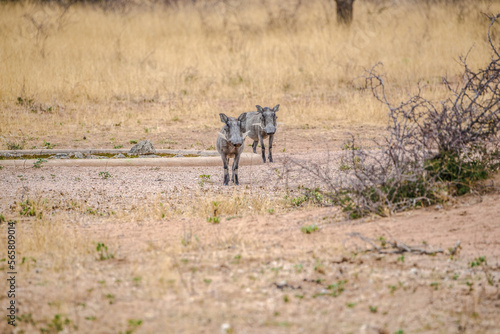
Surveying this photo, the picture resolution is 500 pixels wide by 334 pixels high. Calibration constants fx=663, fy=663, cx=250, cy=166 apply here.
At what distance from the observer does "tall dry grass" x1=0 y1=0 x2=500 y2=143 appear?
45.9 feet

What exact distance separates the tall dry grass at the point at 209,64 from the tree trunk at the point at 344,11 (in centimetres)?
30

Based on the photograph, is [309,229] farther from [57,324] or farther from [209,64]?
[209,64]

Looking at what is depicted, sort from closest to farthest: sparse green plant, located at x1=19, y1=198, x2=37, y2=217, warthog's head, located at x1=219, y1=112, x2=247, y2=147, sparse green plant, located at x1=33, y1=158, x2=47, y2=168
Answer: sparse green plant, located at x1=19, y1=198, x2=37, y2=217 → warthog's head, located at x1=219, y1=112, x2=247, y2=147 → sparse green plant, located at x1=33, y1=158, x2=47, y2=168

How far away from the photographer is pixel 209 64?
1681cm

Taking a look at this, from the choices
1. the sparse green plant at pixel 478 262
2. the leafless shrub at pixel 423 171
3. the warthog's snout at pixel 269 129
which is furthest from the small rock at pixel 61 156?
the sparse green plant at pixel 478 262

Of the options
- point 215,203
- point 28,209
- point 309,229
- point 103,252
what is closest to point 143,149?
point 28,209

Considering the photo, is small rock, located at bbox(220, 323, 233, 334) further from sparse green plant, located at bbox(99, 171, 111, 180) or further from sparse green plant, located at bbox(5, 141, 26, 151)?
sparse green plant, located at bbox(5, 141, 26, 151)

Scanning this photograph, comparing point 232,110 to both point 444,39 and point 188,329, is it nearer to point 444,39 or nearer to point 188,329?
point 444,39

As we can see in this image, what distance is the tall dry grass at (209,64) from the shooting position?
45.9ft

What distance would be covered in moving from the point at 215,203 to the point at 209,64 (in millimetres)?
10200

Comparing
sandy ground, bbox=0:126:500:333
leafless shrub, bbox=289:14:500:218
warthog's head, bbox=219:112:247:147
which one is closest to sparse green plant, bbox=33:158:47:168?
sandy ground, bbox=0:126:500:333

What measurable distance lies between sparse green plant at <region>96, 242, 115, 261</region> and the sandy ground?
44 mm

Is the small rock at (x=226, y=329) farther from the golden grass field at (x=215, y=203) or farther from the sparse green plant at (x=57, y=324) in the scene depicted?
the sparse green plant at (x=57, y=324)

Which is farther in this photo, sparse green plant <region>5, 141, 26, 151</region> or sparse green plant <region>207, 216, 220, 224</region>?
sparse green plant <region>5, 141, 26, 151</region>
